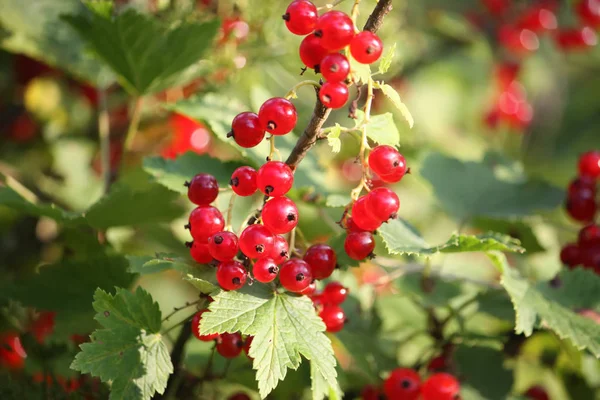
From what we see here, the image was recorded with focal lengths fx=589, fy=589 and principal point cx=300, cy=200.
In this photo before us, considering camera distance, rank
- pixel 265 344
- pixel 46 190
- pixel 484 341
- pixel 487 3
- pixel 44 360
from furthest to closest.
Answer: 1. pixel 487 3
2. pixel 46 190
3. pixel 484 341
4. pixel 44 360
5. pixel 265 344

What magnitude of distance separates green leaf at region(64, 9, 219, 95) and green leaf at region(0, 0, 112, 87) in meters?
0.30

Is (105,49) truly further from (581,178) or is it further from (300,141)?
(581,178)

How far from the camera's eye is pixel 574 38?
279cm

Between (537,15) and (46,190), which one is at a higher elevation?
(537,15)

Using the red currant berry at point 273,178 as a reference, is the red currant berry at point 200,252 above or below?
below

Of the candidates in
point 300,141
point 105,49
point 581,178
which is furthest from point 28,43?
point 581,178

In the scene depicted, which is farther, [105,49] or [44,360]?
[105,49]

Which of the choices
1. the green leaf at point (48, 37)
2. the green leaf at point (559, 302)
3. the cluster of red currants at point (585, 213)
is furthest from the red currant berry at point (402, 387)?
the green leaf at point (48, 37)

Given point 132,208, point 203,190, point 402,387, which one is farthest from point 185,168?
point 402,387

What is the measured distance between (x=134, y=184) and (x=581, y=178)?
3.74 feet

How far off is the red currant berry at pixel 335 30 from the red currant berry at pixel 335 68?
0.7 inches

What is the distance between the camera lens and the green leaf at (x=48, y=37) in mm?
1577

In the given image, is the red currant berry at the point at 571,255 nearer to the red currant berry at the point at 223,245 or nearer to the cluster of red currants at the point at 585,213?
the cluster of red currants at the point at 585,213

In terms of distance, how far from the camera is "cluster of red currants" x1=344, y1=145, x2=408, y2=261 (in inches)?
33.7
